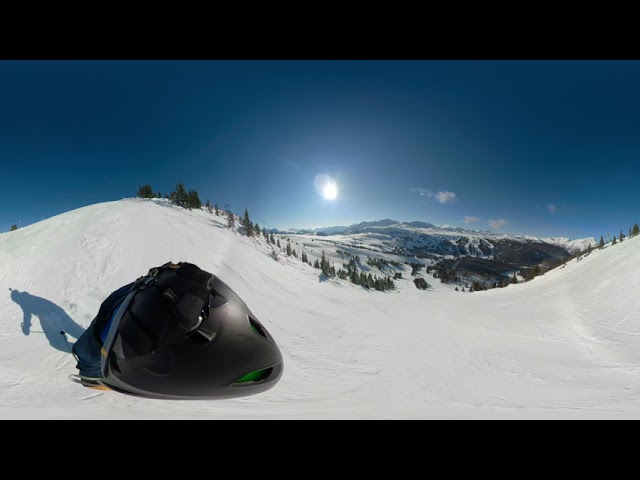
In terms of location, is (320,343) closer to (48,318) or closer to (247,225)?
(48,318)

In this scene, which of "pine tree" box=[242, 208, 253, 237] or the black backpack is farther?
"pine tree" box=[242, 208, 253, 237]

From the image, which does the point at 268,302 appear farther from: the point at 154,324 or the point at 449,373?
the point at 154,324

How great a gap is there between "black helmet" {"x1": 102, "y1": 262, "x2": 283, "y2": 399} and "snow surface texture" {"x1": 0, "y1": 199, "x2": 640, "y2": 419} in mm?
834

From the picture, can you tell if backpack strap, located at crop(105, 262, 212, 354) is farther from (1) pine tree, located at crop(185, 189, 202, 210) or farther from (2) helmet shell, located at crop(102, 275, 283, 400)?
(1) pine tree, located at crop(185, 189, 202, 210)

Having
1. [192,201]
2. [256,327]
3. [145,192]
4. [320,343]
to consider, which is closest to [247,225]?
[192,201]

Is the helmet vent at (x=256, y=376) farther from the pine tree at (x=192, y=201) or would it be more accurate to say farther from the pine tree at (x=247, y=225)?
the pine tree at (x=247, y=225)

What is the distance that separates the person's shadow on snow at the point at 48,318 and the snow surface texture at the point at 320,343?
0.02 meters

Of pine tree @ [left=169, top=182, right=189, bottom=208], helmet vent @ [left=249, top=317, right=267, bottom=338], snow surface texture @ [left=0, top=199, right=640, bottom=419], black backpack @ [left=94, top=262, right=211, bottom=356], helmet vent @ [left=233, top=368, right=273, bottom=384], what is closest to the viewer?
black backpack @ [left=94, top=262, right=211, bottom=356]

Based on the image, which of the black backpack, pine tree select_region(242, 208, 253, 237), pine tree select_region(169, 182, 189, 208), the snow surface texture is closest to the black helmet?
the black backpack

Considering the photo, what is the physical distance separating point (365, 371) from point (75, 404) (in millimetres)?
5584

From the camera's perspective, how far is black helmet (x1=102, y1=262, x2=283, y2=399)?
2260 mm

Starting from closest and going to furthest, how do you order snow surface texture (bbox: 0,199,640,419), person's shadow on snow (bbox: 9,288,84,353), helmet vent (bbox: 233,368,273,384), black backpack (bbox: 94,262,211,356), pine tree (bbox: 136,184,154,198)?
black backpack (bbox: 94,262,211,356), helmet vent (bbox: 233,368,273,384), snow surface texture (bbox: 0,199,640,419), person's shadow on snow (bbox: 9,288,84,353), pine tree (bbox: 136,184,154,198)

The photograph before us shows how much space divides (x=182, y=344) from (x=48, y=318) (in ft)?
15.9

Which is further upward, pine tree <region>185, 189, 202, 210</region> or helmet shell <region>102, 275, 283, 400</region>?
pine tree <region>185, 189, 202, 210</region>
